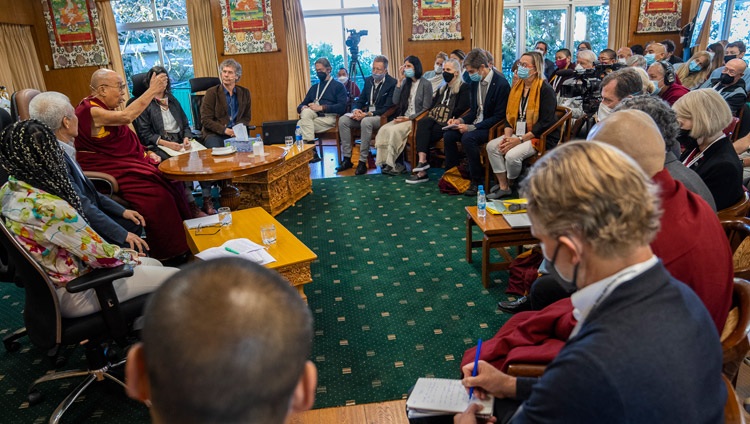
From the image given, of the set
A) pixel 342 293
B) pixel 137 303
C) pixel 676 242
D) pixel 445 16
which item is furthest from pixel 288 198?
pixel 445 16

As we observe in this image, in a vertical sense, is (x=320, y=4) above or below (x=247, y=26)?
above

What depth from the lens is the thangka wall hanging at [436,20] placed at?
7793 mm

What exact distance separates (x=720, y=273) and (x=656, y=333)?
0.63 m

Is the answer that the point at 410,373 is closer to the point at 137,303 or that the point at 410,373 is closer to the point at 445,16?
the point at 137,303

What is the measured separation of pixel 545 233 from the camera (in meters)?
1.04

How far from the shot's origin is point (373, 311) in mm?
2840

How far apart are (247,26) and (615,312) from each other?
7820mm

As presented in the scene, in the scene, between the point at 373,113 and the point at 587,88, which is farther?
the point at 373,113

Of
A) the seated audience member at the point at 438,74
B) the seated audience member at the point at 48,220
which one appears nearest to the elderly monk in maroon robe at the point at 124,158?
the seated audience member at the point at 48,220

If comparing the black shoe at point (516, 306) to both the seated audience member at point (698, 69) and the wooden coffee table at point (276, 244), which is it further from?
the seated audience member at point (698, 69)

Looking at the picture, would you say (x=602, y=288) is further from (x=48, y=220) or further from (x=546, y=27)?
(x=546, y=27)

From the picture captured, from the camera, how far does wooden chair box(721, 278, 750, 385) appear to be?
1293 mm

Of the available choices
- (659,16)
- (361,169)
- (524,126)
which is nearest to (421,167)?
(361,169)

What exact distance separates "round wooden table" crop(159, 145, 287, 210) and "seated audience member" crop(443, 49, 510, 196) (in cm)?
184
